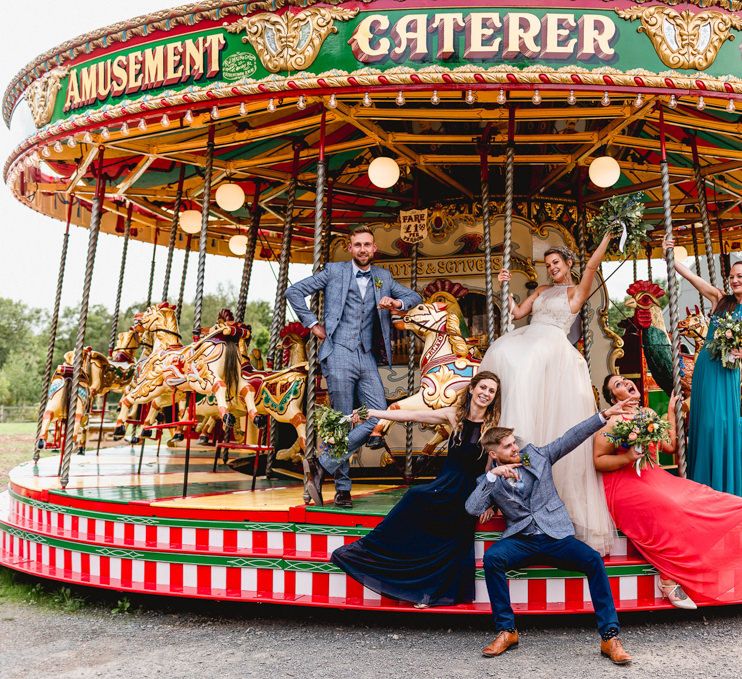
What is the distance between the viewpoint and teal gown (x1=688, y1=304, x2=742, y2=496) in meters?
5.56

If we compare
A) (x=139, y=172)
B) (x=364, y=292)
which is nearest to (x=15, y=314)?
(x=139, y=172)

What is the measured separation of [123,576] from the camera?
5711 millimetres

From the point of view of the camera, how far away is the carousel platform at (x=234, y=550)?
5.02 meters

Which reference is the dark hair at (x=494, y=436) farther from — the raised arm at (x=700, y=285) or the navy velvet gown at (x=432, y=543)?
the raised arm at (x=700, y=285)

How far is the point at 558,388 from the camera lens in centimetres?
533

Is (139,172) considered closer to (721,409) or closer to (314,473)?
(314,473)

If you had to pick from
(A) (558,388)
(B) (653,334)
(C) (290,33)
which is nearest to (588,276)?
(A) (558,388)

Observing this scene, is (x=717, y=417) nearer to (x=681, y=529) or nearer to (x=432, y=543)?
(x=681, y=529)

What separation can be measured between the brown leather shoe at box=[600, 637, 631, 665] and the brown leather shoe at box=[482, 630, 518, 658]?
503 mm

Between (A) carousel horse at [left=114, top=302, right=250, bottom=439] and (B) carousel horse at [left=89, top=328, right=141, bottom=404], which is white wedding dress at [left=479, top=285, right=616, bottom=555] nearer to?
(A) carousel horse at [left=114, top=302, right=250, bottom=439]

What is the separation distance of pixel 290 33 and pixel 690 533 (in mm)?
4278

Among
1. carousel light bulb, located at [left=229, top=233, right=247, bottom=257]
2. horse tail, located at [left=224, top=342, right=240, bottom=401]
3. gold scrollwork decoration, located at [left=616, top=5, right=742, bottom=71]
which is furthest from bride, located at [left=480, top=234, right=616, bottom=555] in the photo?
carousel light bulb, located at [left=229, top=233, right=247, bottom=257]

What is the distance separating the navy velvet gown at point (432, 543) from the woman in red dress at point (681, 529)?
960 millimetres

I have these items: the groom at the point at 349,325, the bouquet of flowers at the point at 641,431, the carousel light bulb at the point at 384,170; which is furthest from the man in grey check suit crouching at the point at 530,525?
the carousel light bulb at the point at 384,170
